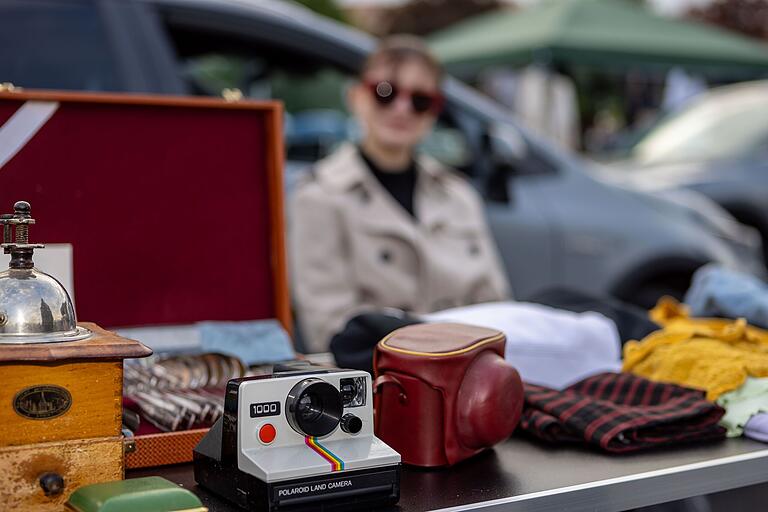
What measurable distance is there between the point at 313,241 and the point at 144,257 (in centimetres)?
74

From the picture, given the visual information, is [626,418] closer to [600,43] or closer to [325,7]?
[600,43]

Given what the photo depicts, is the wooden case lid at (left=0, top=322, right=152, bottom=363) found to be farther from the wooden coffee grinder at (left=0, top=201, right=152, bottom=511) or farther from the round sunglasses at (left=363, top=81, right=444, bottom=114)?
the round sunglasses at (left=363, top=81, right=444, bottom=114)

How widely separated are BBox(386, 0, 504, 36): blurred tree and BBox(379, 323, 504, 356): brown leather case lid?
21.5 meters

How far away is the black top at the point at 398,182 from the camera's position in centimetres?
282

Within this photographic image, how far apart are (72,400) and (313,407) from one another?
11.2 inches

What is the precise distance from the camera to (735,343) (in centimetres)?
175

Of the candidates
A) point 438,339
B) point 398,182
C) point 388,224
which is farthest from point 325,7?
point 438,339

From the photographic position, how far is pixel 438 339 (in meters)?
1.38

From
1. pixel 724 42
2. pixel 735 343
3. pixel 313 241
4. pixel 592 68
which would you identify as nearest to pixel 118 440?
pixel 735 343

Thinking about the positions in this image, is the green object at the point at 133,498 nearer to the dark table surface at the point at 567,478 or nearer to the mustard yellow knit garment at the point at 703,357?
the dark table surface at the point at 567,478

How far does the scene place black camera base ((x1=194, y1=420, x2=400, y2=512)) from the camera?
1.11 metres

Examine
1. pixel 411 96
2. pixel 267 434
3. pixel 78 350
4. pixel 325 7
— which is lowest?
pixel 267 434

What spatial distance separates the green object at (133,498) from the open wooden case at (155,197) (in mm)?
783

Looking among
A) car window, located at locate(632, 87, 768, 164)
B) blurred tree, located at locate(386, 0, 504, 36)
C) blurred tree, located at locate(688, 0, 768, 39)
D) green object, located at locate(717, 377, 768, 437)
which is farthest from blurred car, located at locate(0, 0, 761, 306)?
blurred tree, located at locate(386, 0, 504, 36)
